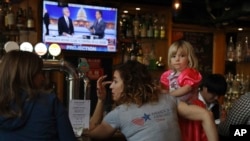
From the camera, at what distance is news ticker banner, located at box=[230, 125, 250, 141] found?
2.25 metres

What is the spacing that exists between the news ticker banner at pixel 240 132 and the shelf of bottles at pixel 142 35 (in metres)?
2.99

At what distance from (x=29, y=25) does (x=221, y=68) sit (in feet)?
9.53

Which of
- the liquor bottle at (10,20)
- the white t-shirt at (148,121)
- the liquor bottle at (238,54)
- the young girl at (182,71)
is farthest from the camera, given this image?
the liquor bottle at (238,54)

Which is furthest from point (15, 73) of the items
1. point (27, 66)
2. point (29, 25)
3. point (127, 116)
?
point (29, 25)

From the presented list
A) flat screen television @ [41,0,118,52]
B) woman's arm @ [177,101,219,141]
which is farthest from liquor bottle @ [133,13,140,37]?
woman's arm @ [177,101,219,141]

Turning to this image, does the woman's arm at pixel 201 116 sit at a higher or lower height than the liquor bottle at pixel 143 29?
lower

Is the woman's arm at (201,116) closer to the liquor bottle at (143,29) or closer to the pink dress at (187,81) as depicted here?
the pink dress at (187,81)

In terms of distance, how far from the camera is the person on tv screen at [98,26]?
4.95 m

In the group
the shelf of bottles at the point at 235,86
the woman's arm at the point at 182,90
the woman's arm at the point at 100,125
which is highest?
the woman's arm at the point at 182,90

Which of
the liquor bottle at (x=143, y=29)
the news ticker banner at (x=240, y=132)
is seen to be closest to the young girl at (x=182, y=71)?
the news ticker banner at (x=240, y=132)

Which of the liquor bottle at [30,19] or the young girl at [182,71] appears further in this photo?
the liquor bottle at [30,19]

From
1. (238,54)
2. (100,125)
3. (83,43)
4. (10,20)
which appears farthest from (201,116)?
(238,54)

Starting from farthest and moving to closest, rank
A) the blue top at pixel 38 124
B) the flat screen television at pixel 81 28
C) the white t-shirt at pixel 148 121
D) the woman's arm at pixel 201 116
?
the flat screen television at pixel 81 28 < the woman's arm at pixel 201 116 < the white t-shirt at pixel 148 121 < the blue top at pixel 38 124

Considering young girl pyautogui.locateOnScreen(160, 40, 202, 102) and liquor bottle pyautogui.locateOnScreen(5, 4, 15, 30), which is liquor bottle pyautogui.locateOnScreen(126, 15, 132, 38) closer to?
liquor bottle pyautogui.locateOnScreen(5, 4, 15, 30)
